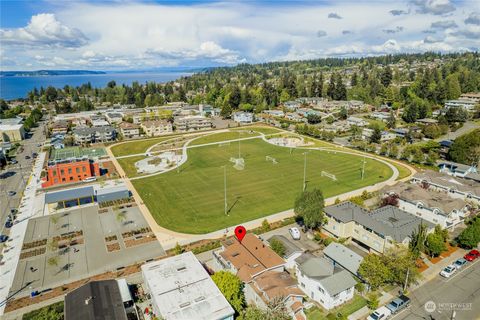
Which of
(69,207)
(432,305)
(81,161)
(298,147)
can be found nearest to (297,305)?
(432,305)

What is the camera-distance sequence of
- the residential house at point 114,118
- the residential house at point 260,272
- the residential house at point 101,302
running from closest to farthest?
the residential house at point 101,302 < the residential house at point 260,272 < the residential house at point 114,118

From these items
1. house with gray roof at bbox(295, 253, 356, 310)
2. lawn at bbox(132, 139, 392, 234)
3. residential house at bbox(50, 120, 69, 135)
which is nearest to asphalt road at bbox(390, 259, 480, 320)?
house with gray roof at bbox(295, 253, 356, 310)

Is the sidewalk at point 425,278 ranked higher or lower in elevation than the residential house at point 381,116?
lower

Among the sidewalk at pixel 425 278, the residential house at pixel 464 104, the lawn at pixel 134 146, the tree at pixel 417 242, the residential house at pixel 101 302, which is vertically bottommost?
the sidewalk at pixel 425 278

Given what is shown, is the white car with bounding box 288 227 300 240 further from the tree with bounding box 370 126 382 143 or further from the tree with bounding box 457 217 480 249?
the tree with bounding box 370 126 382 143

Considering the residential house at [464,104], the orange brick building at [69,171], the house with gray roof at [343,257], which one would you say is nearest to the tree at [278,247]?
the house with gray roof at [343,257]

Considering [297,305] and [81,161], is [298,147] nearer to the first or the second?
[81,161]

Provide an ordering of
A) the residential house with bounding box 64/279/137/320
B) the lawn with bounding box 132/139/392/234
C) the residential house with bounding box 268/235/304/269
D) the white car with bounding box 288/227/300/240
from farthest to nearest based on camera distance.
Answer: the lawn with bounding box 132/139/392/234 → the white car with bounding box 288/227/300/240 → the residential house with bounding box 268/235/304/269 → the residential house with bounding box 64/279/137/320

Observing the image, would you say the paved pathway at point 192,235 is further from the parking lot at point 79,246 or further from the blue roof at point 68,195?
the blue roof at point 68,195
